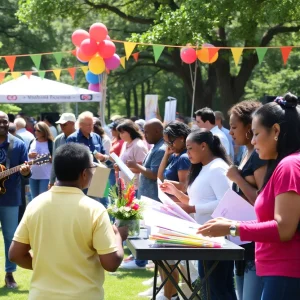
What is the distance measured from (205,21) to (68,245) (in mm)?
14954

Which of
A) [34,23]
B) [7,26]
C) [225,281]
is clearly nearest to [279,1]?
[34,23]

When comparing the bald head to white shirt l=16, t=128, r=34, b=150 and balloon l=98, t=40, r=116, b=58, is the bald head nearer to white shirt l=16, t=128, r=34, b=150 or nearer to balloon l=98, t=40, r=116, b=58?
white shirt l=16, t=128, r=34, b=150

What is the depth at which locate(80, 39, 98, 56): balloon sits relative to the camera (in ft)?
47.2

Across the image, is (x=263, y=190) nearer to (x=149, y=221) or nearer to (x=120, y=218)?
(x=149, y=221)

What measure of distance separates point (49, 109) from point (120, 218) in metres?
40.2

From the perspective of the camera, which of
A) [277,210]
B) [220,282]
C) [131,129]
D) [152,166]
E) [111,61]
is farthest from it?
[111,61]

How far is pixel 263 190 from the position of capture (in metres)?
3.51

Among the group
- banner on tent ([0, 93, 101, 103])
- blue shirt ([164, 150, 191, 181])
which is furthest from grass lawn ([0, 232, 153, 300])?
banner on tent ([0, 93, 101, 103])

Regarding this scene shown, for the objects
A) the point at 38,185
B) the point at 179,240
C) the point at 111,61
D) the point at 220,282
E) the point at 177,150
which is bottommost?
the point at 38,185

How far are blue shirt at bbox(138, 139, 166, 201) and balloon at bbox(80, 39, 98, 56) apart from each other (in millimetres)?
6672

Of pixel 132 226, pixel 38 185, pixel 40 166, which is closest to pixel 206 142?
pixel 132 226

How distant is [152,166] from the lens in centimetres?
797

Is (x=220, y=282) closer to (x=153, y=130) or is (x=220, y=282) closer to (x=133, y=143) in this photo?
(x=153, y=130)

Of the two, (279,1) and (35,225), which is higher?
(279,1)
